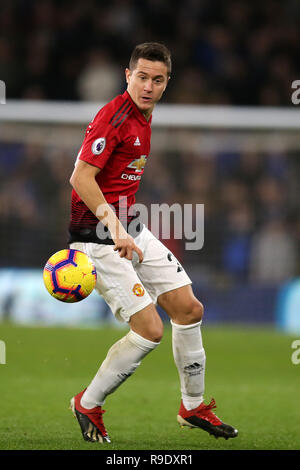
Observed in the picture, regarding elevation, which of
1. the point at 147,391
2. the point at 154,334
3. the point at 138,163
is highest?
the point at 138,163

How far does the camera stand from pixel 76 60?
14.5 m

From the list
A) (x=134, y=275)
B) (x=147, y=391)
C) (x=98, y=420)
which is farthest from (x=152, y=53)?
(x=147, y=391)

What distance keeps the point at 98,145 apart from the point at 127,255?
652 mm

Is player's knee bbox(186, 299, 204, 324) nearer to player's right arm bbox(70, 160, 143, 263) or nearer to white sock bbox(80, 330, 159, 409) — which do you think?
white sock bbox(80, 330, 159, 409)

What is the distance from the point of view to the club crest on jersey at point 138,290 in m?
5.07

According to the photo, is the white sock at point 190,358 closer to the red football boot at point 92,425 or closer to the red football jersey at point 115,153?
the red football boot at point 92,425

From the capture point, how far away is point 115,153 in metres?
5.14

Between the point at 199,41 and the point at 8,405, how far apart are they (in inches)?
396

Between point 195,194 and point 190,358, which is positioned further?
point 195,194

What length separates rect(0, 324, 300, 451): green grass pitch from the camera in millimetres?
5188

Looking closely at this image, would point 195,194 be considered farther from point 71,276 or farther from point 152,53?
point 71,276

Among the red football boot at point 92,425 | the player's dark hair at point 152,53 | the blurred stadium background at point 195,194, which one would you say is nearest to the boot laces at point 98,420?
the red football boot at point 92,425

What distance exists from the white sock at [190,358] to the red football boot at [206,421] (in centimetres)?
4
